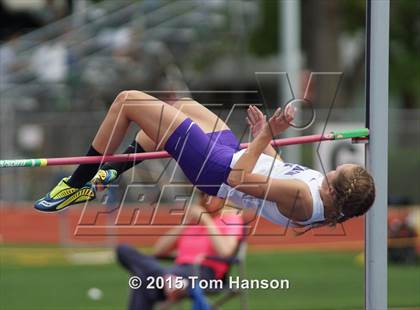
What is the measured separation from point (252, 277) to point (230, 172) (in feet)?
15.9

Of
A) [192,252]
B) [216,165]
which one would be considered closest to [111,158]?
[216,165]

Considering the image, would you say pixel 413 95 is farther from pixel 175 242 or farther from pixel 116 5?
pixel 175 242

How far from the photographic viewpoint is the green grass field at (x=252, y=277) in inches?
360

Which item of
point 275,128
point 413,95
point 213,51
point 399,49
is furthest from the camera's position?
point 413,95

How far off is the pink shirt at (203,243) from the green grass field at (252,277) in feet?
3.93

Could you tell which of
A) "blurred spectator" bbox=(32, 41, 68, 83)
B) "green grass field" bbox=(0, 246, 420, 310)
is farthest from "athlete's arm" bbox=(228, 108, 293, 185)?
"blurred spectator" bbox=(32, 41, 68, 83)

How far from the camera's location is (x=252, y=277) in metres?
10.7

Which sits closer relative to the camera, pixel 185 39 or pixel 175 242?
pixel 175 242

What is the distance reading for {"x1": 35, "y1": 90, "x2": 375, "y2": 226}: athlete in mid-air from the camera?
5824 mm

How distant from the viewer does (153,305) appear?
743cm

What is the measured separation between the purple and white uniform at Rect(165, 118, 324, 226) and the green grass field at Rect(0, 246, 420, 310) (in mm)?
2625

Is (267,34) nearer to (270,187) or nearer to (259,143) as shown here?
(270,187)

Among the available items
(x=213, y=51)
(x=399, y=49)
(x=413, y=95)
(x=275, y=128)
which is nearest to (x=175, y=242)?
(x=275, y=128)

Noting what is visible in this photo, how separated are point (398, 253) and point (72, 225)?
5.25 metres
